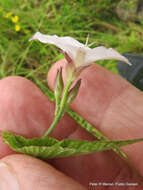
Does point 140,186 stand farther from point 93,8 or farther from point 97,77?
point 93,8

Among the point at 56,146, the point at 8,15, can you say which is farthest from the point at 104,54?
the point at 8,15

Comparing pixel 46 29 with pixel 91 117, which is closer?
pixel 91 117

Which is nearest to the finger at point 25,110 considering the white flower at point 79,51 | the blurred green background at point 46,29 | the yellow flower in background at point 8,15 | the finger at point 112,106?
the finger at point 112,106

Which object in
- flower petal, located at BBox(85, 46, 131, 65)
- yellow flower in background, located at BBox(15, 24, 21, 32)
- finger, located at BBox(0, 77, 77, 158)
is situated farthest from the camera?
yellow flower in background, located at BBox(15, 24, 21, 32)

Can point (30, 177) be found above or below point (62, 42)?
below

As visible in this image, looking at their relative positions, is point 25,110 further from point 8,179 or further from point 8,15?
point 8,15

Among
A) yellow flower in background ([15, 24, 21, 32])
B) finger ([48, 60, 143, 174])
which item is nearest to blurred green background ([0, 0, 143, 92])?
yellow flower in background ([15, 24, 21, 32])

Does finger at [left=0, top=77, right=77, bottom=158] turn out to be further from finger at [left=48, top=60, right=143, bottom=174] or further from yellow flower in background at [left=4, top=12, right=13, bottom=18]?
yellow flower in background at [left=4, top=12, right=13, bottom=18]
